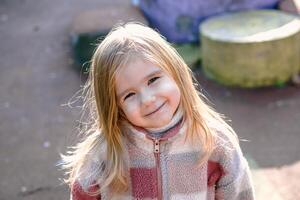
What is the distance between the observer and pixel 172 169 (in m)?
1.76

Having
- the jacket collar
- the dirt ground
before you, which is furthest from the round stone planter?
the jacket collar

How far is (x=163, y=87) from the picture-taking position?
1607 mm

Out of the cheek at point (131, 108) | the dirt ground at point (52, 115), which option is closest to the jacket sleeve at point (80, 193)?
the cheek at point (131, 108)

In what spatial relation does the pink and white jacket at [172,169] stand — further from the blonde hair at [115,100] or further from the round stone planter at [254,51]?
the round stone planter at [254,51]

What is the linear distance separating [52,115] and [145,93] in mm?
3309

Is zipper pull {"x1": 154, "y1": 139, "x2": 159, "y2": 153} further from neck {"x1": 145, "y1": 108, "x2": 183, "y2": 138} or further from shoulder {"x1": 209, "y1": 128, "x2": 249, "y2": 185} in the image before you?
shoulder {"x1": 209, "y1": 128, "x2": 249, "y2": 185}

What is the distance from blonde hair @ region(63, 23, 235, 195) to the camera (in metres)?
1.59

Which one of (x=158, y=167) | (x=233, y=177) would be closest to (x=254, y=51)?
(x=233, y=177)

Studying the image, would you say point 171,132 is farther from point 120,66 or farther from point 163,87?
point 120,66

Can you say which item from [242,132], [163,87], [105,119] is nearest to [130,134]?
[105,119]

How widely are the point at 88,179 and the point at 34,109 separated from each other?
10.9 feet

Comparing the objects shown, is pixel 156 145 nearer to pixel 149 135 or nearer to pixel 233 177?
pixel 149 135

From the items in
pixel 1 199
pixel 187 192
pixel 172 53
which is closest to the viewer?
pixel 172 53

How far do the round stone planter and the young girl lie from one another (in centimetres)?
312
